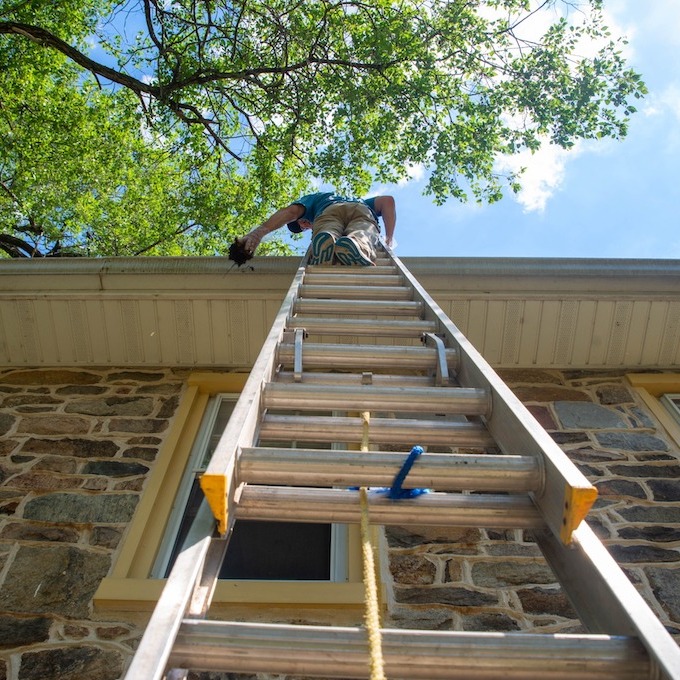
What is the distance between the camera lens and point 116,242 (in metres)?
11.4

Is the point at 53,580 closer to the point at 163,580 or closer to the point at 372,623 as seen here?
the point at 163,580

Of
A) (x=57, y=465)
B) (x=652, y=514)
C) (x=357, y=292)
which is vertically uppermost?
(x=357, y=292)

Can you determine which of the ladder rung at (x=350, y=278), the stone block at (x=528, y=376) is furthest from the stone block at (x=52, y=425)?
the stone block at (x=528, y=376)

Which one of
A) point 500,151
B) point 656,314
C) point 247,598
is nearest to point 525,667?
point 247,598

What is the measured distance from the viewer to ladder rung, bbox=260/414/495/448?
1.70 metres

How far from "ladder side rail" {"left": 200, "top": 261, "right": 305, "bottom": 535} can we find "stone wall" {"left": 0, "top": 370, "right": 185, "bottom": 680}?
68.3 inches

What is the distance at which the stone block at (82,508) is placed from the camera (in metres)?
3.48

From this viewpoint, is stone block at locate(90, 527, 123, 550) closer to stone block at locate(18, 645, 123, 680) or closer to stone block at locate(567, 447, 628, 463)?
stone block at locate(18, 645, 123, 680)

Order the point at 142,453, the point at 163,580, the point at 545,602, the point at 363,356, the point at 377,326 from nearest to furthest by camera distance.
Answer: the point at 363,356 → the point at 377,326 → the point at 545,602 → the point at 163,580 → the point at 142,453

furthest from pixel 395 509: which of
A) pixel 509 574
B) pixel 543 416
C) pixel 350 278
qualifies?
pixel 543 416

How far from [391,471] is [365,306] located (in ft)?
4.99

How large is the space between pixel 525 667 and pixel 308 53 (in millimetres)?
8482

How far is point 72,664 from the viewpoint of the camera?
270 cm

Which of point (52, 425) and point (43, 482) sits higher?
point (52, 425)
